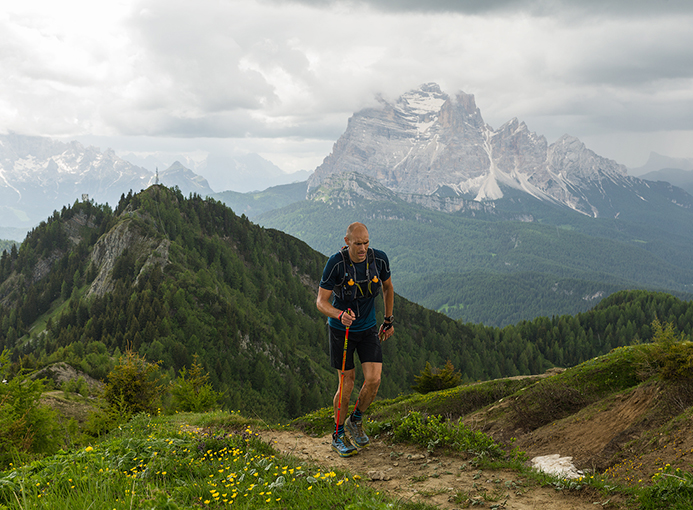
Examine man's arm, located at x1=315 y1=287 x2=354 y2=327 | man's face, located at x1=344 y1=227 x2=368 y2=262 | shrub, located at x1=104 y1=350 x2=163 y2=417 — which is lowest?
shrub, located at x1=104 y1=350 x2=163 y2=417

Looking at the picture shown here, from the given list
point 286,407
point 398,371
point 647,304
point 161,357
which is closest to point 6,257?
point 161,357

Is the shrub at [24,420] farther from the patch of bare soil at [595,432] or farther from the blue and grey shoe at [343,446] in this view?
the patch of bare soil at [595,432]

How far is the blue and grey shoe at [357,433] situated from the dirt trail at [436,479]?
0.17 meters

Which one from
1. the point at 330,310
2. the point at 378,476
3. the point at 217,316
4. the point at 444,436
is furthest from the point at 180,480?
the point at 217,316

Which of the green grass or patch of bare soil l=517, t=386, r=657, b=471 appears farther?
patch of bare soil l=517, t=386, r=657, b=471

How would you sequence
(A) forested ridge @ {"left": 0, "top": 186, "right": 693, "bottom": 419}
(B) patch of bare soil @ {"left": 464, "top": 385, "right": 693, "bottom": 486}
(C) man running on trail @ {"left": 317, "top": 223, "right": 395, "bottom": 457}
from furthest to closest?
(A) forested ridge @ {"left": 0, "top": 186, "right": 693, "bottom": 419} < (B) patch of bare soil @ {"left": 464, "top": 385, "right": 693, "bottom": 486} < (C) man running on trail @ {"left": 317, "top": 223, "right": 395, "bottom": 457}

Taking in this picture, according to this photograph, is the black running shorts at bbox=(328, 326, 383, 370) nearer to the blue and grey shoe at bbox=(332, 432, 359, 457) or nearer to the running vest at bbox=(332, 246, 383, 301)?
the running vest at bbox=(332, 246, 383, 301)

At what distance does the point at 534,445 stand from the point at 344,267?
10274 millimetres

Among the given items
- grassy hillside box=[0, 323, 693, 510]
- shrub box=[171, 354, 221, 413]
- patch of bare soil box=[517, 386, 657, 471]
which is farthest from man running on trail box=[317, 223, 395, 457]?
shrub box=[171, 354, 221, 413]

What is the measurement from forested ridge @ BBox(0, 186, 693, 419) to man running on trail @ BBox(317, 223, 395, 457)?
36812 millimetres

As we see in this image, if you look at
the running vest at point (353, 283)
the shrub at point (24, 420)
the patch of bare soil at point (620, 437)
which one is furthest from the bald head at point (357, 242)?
the shrub at point (24, 420)

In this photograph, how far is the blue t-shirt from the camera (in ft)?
28.1

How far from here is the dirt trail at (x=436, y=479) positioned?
6336 mm

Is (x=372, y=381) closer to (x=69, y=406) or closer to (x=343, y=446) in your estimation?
(x=343, y=446)
